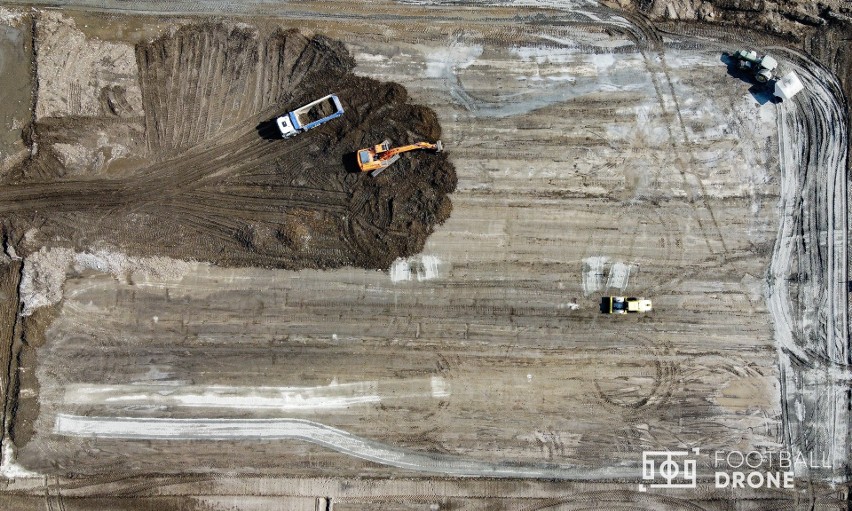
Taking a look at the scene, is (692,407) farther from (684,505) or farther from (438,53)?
(438,53)

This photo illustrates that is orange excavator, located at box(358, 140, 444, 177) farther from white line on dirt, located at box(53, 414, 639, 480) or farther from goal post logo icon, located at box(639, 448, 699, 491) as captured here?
goal post logo icon, located at box(639, 448, 699, 491)

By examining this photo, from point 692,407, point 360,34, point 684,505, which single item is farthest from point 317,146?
point 684,505

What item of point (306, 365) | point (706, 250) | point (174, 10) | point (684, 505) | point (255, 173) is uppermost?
point (174, 10)

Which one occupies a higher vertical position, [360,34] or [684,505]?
[360,34]

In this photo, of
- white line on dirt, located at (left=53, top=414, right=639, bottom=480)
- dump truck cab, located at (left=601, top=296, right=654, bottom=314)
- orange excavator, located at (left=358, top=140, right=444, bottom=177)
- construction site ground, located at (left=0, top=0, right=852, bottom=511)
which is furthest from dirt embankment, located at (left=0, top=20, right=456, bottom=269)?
dump truck cab, located at (left=601, top=296, right=654, bottom=314)

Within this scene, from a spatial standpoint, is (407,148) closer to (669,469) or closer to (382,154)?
(382,154)

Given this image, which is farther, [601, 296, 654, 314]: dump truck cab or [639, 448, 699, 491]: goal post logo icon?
[639, 448, 699, 491]: goal post logo icon
